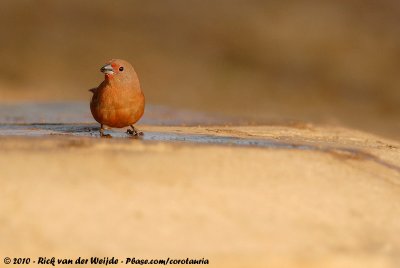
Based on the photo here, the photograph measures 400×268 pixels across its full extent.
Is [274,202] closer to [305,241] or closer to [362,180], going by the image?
[305,241]

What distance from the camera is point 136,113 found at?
922 cm

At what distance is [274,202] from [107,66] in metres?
2.93

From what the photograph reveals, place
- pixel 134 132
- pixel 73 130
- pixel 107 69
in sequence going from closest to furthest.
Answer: pixel 107 69
pixel 134 132
pixel 73 130

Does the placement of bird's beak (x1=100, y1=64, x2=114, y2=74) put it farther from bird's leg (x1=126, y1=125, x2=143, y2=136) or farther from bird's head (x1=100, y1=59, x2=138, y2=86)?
bird's leg (x1=126, y1=125, x2=143, y2=136)

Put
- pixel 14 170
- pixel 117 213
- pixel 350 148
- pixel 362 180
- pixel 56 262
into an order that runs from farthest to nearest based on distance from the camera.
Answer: pixel 350 148 < pixel 362 180 < pixel 14 170 < pixel 117 213 < pixel 56 262

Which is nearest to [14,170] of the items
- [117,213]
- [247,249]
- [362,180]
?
[117,213]

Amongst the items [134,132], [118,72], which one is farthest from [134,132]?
[118,72]

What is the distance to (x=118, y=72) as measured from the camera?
9148 mm

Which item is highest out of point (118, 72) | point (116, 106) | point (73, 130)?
point (118, 72)

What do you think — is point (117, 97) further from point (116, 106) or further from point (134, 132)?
point (134, 132)

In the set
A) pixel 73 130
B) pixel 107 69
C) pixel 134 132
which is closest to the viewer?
pixel 107 69

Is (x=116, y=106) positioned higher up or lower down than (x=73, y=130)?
higher up

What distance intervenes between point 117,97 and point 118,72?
0.87ft

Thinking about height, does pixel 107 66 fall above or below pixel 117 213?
above
